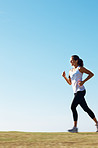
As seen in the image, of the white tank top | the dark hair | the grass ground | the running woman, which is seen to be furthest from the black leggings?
the grass ground

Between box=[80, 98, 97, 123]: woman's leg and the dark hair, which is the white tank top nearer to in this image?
the dark hair

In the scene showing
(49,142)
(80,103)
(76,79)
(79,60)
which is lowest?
(49,142)

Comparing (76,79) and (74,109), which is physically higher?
(76,79)

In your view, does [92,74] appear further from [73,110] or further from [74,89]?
[73,110]

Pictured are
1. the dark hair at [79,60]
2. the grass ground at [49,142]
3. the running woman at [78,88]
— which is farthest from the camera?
the dark hair at [79,60]

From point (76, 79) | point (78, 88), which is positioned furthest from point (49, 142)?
point (76, 79)

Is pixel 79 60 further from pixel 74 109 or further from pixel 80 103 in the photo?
pixel 74 109

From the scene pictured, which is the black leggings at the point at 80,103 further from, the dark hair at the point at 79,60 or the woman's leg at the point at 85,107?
the dark hair at the point at 79,60

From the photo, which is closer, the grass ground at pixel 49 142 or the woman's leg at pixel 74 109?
the grass ground at pixel 49 142

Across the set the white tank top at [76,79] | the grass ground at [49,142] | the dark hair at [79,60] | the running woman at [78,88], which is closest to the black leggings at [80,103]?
the running woman at [78,88]

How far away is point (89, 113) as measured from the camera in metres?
8.47

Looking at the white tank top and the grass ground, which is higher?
the white tank top

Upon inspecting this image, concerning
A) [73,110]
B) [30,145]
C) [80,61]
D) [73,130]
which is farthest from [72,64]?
[30,145]

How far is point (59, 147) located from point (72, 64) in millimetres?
4031
